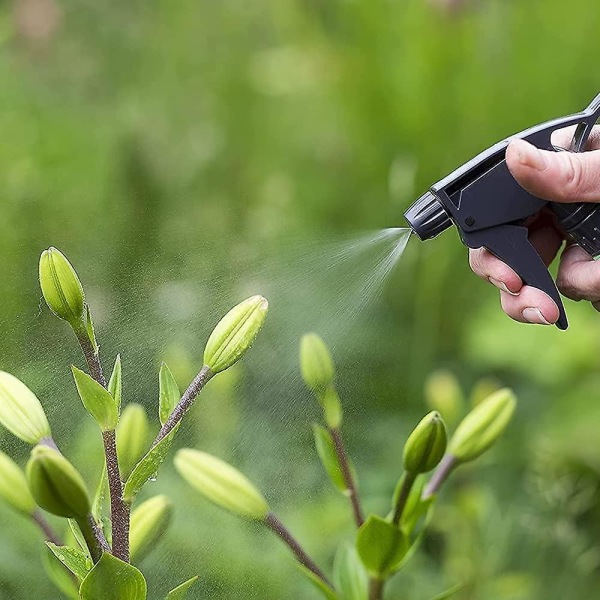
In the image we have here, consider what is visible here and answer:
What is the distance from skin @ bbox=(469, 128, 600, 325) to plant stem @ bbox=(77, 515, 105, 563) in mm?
307

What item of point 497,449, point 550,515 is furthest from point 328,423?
point 497,449

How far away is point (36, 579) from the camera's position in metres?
0.59

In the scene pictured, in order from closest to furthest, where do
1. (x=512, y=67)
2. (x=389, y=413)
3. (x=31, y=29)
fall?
(x=389, y=413) → (x=31, y=29) → (x=512, y=67)

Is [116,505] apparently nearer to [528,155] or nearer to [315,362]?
[315,362]

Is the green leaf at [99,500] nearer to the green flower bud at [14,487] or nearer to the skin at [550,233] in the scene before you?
the green flower bud at [14,487]

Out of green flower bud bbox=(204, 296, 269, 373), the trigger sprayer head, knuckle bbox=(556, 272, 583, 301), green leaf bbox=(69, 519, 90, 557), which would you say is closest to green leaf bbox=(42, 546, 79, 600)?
green leaf bbox=(69, 519, 90, 557)

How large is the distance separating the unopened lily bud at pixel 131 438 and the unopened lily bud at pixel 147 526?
2cm

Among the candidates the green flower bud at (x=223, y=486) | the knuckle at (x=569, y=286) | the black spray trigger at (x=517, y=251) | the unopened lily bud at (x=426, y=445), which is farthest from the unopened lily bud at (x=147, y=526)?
the knuckle at (x=569, y=286)

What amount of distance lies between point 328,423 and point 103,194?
2.83ft

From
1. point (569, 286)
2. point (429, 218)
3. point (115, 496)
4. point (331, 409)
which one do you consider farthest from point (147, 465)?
point (569, 286)

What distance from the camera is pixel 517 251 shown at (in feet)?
1.81

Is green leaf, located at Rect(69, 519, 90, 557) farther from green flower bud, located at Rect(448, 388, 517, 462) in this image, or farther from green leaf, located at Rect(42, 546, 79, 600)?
green flower bud, located at Rect(448, 388, 517, 462)

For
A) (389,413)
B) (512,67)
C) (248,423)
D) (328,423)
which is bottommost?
(389,413)

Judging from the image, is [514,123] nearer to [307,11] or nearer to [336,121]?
[336,121]
